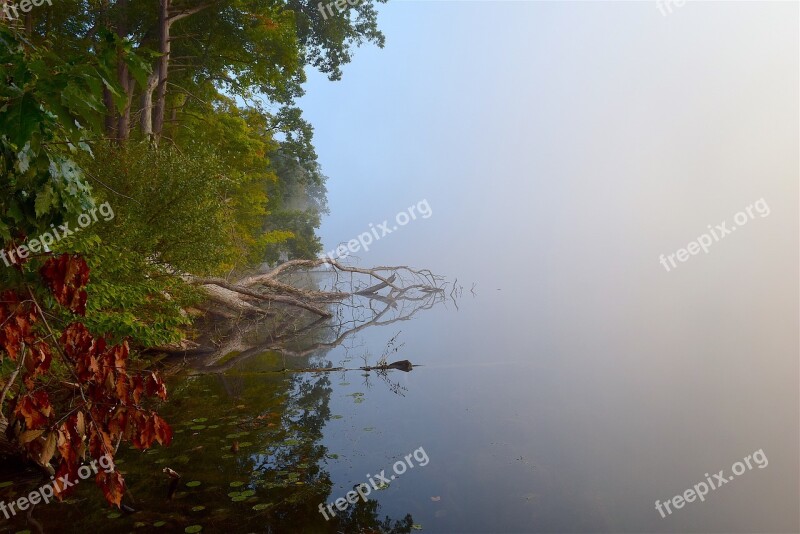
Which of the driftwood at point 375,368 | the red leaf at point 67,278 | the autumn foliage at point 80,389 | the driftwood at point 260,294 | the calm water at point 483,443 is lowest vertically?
the calm water at point 483,443

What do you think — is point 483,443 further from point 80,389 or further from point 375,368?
point 80,389

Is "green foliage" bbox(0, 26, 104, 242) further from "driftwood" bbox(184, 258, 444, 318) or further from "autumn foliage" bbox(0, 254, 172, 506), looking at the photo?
"driftwood" bbox(184, 258, 444, 318)

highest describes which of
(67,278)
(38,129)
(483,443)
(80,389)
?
(38,129)

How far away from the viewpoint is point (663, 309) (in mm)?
24562

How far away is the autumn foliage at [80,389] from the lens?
3.28m

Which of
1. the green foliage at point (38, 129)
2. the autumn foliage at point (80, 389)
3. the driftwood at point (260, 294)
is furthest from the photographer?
the driftwood at point (260, 294)

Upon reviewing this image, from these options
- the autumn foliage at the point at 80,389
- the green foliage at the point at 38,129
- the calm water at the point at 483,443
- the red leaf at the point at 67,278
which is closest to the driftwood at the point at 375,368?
the calm water at the point at 483,443

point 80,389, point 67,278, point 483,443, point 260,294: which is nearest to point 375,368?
point 483,443

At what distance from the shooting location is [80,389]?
3.47 m

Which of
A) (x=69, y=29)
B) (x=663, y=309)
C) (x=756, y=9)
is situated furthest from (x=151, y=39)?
(x=756, y=9)

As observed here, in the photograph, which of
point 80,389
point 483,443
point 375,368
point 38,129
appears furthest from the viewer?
point 375,368

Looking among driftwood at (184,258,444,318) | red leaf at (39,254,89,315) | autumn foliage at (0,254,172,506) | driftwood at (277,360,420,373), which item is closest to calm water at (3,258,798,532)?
driftwood at (277,360,420,373)

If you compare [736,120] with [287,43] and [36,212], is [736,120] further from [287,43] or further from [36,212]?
[36,212]

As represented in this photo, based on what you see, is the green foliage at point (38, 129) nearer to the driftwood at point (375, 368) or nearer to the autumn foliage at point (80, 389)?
the autumn foliage at point (80, 389)
